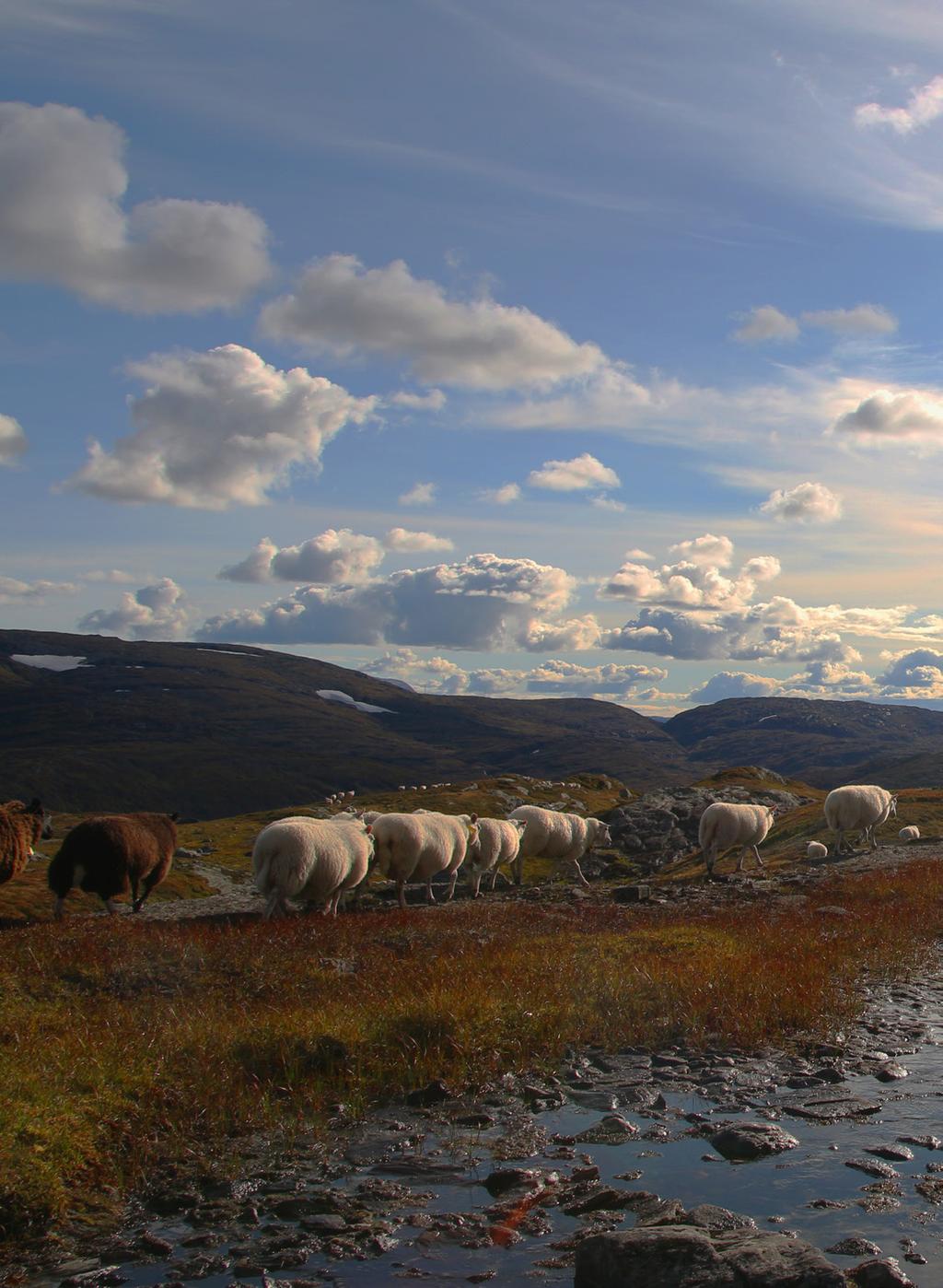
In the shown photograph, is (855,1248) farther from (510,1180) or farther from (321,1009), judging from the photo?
(321,1009)

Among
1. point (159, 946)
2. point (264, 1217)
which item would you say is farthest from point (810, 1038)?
point (159, 946)

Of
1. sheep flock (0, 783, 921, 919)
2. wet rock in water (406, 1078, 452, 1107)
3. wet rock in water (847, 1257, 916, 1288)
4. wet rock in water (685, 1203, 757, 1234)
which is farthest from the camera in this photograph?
sheep flock (0, 783, 921, 919)

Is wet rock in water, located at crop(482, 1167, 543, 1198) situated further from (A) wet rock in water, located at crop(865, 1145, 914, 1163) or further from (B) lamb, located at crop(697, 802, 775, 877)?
(B) lamb, located at crop(697, 802, 775, 877)

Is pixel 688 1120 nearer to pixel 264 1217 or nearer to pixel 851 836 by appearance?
pixel 264 1217

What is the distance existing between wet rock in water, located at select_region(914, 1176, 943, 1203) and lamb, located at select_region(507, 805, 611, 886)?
91.7 ft

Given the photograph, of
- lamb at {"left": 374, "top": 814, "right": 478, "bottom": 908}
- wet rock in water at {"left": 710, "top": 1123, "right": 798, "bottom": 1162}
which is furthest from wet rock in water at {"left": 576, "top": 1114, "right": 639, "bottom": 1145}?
lamb at {"left": 374, "top": 814, "right": 478, "bottom": 908}

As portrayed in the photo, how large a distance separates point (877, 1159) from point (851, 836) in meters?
36.1

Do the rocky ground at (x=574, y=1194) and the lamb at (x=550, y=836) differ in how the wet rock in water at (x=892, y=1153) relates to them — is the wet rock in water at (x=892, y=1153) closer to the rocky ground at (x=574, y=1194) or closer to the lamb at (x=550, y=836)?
the rocky ground at (x=574, y=1194)

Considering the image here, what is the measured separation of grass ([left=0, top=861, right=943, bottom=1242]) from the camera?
27.9ft

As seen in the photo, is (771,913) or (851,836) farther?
(851,836)

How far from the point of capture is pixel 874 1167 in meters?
7.98

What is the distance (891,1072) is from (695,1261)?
5.68 meters

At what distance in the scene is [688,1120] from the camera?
933 centimetres

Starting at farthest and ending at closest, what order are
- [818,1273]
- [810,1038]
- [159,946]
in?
[159,946] < [810,1038] < [818,1273]
